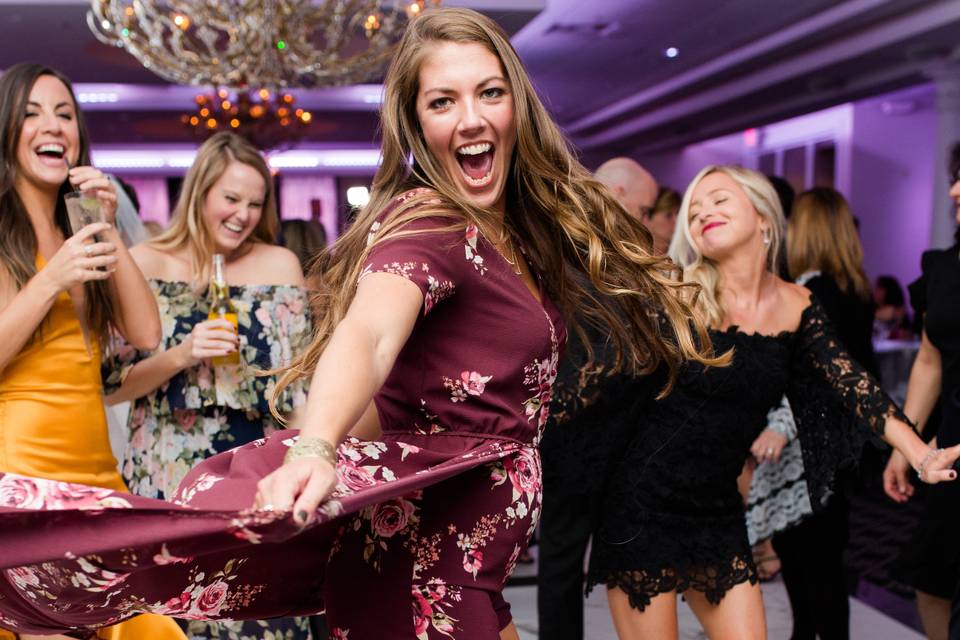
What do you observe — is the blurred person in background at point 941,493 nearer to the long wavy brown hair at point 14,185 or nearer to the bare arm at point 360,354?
the bare arm at point 360,354

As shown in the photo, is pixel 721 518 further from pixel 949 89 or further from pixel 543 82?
pixel 543 82

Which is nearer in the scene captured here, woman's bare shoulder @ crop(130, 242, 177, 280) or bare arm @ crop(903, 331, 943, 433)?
woman's bare shoulder @ crop(130, 242, 177, 280)

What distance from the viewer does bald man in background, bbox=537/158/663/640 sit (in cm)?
270

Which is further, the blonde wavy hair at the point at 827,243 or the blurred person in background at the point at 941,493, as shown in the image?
the blonde wavy hair at the point at 827,243

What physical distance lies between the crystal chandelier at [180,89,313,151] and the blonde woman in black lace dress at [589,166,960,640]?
5.45 meters

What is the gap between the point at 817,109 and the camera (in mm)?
10789

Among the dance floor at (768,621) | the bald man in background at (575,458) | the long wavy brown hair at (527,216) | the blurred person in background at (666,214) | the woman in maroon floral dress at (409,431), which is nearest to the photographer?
the woman in maroon floral dress at (409,431)

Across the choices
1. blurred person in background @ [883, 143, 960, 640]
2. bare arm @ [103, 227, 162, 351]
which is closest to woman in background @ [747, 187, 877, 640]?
blurred person in background @ [883, 143, 960, 640]

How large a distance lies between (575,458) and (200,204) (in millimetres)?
1307

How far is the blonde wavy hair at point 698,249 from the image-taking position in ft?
8.57

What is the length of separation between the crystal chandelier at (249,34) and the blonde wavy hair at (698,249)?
2649mm

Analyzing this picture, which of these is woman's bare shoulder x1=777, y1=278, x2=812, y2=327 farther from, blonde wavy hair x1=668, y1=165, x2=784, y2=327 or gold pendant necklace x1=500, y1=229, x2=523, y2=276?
gold pendant necklace x1=500, y1=229, x2=523, y2=276

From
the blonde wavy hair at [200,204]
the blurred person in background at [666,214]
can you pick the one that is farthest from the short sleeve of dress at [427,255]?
the blurred person in background at [666,214]

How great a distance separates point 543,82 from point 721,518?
895 cm
